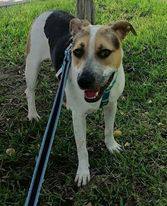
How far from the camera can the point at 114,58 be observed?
3328 mm

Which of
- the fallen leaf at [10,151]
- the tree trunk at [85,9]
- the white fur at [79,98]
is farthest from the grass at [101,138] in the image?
the tree trunk at [85,9]

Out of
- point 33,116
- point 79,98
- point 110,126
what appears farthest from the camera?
point 33,116

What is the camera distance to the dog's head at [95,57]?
3188mm

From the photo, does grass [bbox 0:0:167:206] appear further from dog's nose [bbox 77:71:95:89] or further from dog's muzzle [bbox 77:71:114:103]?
dog's nose [bbox 77:71:95:89]

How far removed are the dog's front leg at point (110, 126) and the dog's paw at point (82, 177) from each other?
0.44m

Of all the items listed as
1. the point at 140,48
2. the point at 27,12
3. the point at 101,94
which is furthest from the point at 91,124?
the point at 27,12

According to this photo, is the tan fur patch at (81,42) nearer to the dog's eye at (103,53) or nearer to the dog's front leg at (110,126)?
the dog's eye at (103,53)

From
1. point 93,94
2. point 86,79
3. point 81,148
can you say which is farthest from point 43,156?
point 81,148

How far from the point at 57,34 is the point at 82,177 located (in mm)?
1433

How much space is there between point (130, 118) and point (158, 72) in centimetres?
104

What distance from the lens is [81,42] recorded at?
3264 mm

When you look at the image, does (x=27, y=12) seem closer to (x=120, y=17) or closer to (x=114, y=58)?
(x=120, y=17)

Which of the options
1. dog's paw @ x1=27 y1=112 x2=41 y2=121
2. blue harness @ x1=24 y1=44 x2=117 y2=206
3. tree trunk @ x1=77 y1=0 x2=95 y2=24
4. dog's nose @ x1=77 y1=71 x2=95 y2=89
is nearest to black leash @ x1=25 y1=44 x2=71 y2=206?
blue harness @ x1=24 y1=44 x2=117 y2=206

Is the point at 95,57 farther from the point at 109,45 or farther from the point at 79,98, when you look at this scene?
the point at 79,98
